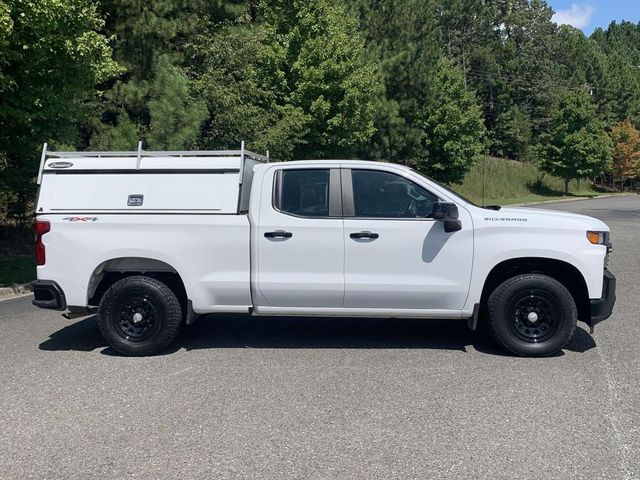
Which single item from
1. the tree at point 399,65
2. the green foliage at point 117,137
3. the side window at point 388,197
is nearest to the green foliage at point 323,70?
the green foliage at point 117,137

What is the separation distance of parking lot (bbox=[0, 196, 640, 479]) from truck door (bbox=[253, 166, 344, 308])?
642 millimetres

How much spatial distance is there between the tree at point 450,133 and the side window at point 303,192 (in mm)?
28020

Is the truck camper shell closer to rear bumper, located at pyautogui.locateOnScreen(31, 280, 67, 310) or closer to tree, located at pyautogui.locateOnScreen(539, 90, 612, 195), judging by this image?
rear bumper, located at pyautogui.locateOnScreen(31, 280, 67, 310)

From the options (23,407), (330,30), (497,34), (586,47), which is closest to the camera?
(23,407)

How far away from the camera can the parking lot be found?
375 cm

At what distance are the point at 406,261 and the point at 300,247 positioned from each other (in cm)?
104

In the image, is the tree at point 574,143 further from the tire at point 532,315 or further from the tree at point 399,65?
the tire at point 532,315

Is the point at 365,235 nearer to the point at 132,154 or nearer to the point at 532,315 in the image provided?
the point at 532,315

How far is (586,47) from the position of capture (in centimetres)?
7956

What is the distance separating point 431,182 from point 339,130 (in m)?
14.5

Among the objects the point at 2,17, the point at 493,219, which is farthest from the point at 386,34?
the point at 493,219

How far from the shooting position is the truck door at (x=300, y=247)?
5.79 m

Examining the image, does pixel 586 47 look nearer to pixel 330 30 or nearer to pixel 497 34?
pixel 497 34

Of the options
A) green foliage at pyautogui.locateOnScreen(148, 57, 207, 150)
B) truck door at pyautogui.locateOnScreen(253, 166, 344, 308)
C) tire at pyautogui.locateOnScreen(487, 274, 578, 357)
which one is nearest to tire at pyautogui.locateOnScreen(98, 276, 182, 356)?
truck door at pyautogui.locateOnScreen(253, 166, 344, 308)
